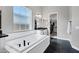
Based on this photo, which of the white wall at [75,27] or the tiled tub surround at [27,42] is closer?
the tiled tub surround at [27,42]

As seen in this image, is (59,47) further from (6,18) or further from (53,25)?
(6,18)

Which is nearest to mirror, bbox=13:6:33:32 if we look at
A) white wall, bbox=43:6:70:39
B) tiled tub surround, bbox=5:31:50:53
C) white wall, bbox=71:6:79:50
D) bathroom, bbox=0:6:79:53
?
bathroom, bbox=0:6:79:53

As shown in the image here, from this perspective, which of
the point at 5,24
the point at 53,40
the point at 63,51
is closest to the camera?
the point at 5,24

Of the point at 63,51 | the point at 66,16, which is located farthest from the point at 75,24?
the point at 63,51

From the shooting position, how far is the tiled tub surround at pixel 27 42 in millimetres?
1536

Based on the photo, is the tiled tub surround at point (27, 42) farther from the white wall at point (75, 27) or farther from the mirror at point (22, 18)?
the white wall at point (75, 27)

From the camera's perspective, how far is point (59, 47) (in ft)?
5.98

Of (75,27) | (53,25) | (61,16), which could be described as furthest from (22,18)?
(75,27)

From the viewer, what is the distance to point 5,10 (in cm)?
158

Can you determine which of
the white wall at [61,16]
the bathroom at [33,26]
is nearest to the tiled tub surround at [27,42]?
the bathroom at [33,26]

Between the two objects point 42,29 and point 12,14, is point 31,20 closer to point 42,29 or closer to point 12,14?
point 42,29

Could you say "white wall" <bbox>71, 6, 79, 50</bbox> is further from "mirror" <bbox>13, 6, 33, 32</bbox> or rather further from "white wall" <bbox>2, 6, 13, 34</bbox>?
"white wall" <bbox>2, 6, 13, 34</bbox>
